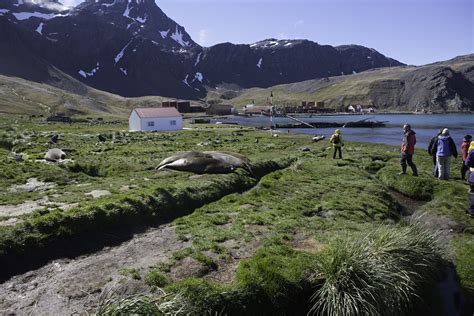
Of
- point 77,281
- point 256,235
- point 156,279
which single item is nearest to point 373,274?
point 256,235

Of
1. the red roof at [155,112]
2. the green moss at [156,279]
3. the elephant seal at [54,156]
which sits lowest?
the green moss at [156,279]

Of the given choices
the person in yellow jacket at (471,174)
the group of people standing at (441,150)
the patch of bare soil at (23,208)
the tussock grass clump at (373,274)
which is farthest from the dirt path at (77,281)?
the group of people standing at (441,150)

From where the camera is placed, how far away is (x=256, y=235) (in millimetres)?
14141

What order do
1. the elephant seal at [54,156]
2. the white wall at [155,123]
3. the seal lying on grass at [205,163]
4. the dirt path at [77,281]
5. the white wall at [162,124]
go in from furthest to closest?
the white wall at [162,124]
the white wall at [155,123]
the elephant seal at [54,156]
the seal lying on grass at [205,163]
the dirt path at [77,281]

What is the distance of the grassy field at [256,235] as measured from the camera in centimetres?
1030

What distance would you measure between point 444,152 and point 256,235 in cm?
1621

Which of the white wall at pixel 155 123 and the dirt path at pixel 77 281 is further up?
the white wall at pixel 155 123

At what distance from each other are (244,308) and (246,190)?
473 inches

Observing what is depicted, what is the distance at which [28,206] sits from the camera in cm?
1499

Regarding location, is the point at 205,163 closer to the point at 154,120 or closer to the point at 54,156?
the point at 54,156

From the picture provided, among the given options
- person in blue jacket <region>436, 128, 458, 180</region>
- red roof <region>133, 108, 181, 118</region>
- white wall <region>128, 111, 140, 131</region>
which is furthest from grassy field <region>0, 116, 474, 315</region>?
red roof <region>133, 108, 181, 118</region>

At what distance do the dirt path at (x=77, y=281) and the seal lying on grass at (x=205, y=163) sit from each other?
10.1 meters

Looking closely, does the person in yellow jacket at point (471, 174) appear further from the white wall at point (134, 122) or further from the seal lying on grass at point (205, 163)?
the white wall at point (134, 122)

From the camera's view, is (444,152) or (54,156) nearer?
(444,152)
